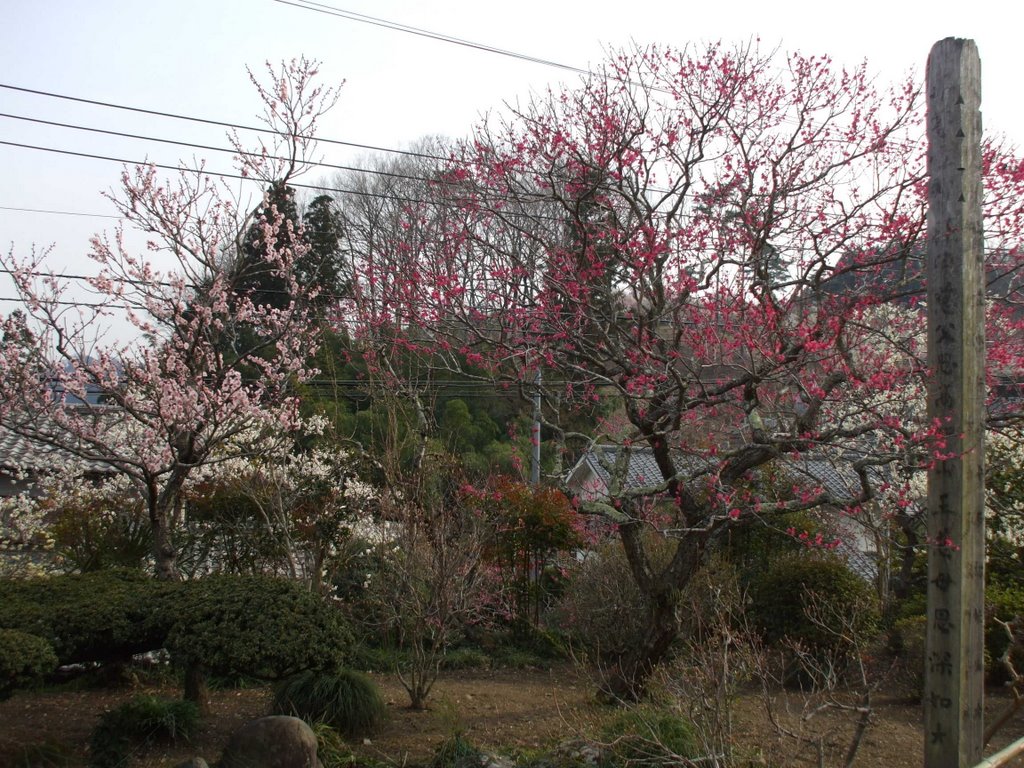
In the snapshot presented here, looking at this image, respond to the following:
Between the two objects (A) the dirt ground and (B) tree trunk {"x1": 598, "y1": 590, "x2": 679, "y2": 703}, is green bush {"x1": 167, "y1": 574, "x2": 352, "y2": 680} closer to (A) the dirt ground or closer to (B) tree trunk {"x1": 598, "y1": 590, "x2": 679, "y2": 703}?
(A) the dirt ground

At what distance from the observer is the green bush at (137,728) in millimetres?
5406

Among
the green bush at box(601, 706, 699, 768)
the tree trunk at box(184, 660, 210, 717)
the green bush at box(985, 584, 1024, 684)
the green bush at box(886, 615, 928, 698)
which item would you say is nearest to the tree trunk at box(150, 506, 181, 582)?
the tree trunk at box(184, 660, 210, 717)

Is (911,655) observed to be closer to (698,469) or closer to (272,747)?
(698,469)

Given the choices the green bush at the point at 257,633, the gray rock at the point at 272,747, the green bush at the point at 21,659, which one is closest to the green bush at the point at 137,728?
the green bush at the point at 257,633

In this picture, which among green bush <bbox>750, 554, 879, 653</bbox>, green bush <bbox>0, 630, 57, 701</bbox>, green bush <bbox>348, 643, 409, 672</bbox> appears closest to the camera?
green bush <bbox>0, 630, 57, 701</bbox>

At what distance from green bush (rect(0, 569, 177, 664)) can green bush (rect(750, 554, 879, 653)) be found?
5667 mm

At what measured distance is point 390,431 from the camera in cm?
845

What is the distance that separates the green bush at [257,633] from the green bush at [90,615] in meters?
0.24

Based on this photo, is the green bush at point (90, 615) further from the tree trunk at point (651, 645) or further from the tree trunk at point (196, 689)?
the tree trunk at point (651, 645)

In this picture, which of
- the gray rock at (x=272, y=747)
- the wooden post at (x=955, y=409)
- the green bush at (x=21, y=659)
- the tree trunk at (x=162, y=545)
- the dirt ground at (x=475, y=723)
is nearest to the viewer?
the wooden post at (x=955, y=409)

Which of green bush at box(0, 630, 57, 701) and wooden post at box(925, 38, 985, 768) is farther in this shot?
green bush at box(0, 630, 57, 701)

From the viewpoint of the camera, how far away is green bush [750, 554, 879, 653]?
820 centimetres

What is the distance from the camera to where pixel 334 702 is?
6.04 metres

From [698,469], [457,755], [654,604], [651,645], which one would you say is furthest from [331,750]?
→ [698,469]
